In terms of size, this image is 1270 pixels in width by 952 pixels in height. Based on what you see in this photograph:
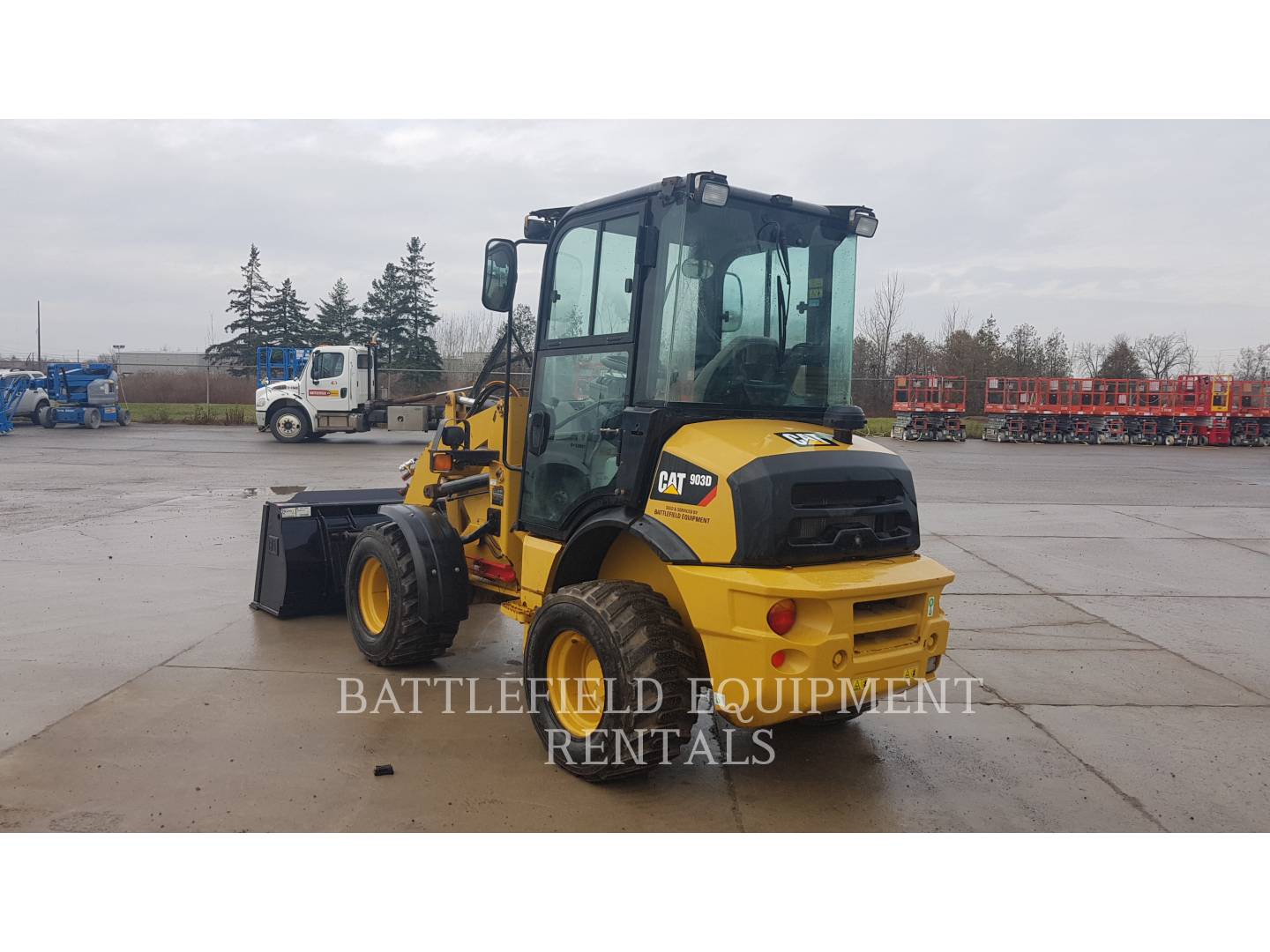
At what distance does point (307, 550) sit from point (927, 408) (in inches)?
1203

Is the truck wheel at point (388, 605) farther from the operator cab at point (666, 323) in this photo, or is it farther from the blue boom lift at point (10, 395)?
the blue boom lift at point (10, 395)

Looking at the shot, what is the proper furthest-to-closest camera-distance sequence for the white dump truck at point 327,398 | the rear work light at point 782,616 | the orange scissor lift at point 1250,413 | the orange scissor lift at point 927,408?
the orange scissor lift at point 1250,413 → the orange scissor lift at point 927,408 → the white dump truck at point 327,398 → the rear work light at point 782,616

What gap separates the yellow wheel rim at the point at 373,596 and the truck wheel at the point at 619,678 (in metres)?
2.05

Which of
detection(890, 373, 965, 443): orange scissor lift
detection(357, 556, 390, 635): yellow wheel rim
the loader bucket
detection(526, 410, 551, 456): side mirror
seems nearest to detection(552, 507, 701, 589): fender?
detection(526, 410, 551, 456): side mirror

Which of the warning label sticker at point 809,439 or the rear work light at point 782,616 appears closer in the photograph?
the rear work light at point 782,616

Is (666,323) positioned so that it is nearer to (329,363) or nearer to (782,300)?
(782,300)

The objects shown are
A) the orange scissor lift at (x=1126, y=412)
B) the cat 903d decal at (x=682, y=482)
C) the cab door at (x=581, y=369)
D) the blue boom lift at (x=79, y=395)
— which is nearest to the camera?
the cat 903d decal at (x=682, y=482)

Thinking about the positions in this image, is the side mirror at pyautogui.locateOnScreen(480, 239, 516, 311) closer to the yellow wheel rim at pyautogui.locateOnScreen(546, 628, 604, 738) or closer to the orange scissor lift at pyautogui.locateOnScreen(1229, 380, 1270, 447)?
the yellow wheel rim at pyautogui.locateOnScreen(546, 628, 604, 738)

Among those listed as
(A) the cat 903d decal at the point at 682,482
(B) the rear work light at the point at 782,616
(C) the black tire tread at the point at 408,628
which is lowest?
(C) the black tire tread at the point at 408,628

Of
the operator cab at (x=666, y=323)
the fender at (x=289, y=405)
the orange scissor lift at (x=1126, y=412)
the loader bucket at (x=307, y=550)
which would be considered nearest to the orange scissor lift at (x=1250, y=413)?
the orange scissor lift at (x=1126, y=412)

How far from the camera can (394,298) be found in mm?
52688

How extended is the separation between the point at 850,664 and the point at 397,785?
6.94ft

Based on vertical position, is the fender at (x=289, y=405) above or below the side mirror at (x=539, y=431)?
below

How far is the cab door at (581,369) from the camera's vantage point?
4.62m
